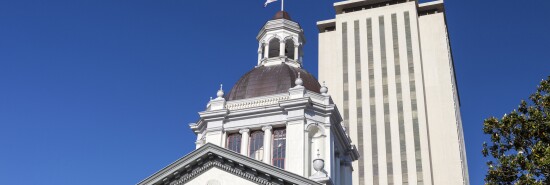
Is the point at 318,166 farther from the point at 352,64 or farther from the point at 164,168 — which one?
the point at 352,64

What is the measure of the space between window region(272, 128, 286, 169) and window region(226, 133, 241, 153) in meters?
1.99

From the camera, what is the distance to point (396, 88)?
3113 inches

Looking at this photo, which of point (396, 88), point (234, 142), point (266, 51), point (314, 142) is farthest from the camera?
point (396, 88)

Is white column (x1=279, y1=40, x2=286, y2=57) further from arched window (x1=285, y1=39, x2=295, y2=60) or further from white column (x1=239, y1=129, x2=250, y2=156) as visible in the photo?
white column (x1=239, y1=129, x2=250, y2=156)

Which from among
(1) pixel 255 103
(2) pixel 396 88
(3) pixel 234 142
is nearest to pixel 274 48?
(1) pixel 255 103

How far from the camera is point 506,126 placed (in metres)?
23.1

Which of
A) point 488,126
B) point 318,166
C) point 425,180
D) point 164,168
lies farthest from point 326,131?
point 425,180

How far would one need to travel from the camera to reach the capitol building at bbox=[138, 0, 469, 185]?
33.9m

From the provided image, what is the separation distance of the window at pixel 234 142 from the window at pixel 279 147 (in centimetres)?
199

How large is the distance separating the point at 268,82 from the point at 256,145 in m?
4.42

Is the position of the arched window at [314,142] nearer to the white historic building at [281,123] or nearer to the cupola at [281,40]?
the white historic building at [281,123]

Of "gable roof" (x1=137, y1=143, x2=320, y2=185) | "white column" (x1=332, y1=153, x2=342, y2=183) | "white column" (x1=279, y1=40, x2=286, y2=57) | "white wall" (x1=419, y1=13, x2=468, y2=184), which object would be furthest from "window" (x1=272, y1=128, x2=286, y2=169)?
"white wall" (x1=419, y1=13, x2=468, y2=184)

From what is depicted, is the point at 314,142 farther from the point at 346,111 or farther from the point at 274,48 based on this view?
the point at 346,111

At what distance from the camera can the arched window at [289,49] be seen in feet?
144
